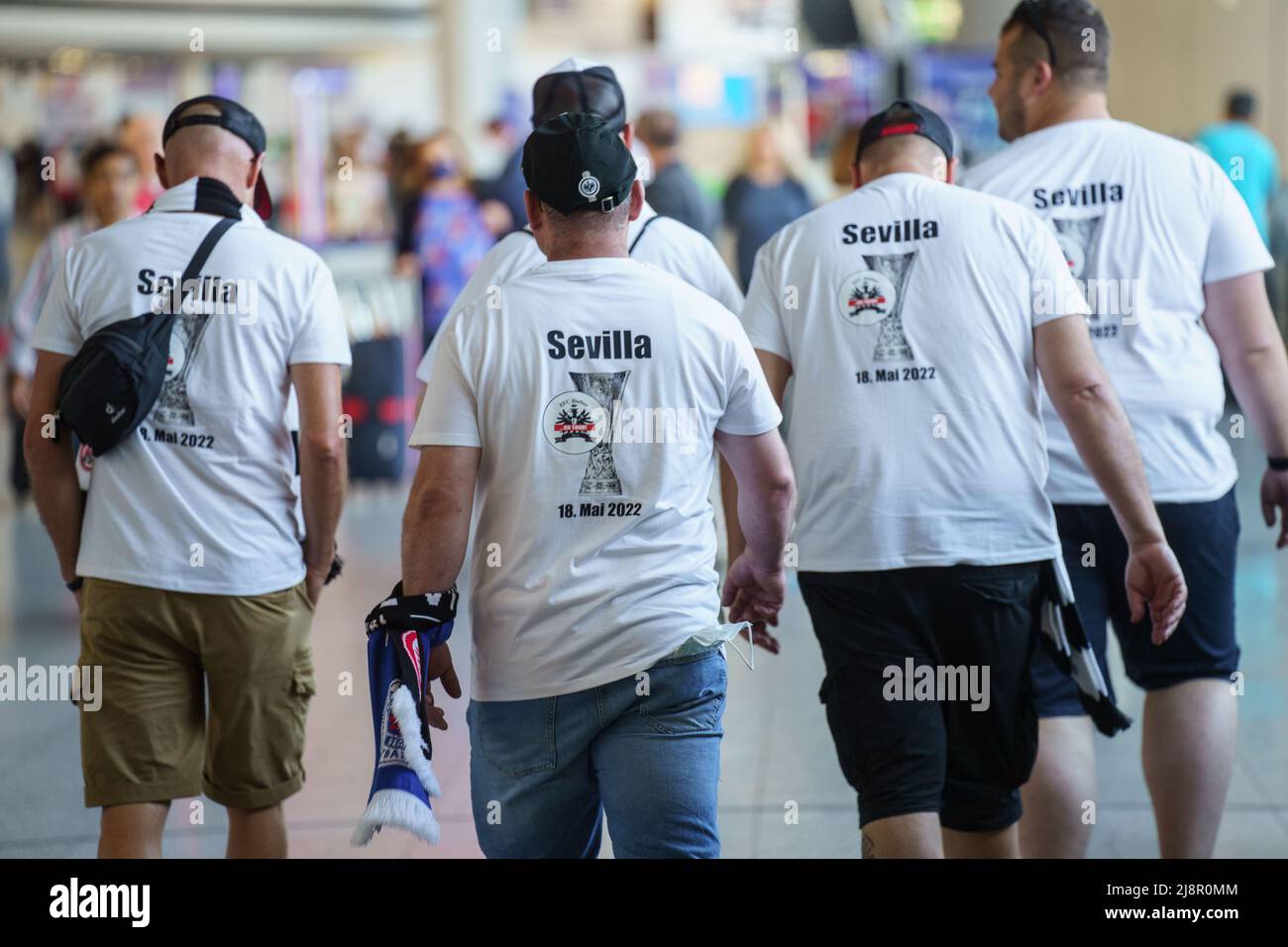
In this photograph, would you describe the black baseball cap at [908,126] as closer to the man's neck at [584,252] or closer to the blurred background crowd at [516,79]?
the man's neck at [584,252]

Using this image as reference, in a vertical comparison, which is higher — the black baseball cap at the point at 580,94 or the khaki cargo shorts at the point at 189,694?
the black baseball cap at the point at 580,94

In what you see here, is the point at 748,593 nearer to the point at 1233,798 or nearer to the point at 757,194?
the point at 1233,798

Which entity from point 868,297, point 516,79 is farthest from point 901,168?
point 516,79

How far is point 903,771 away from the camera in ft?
9.32

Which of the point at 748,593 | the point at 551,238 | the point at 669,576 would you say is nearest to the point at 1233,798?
the point at 748,593

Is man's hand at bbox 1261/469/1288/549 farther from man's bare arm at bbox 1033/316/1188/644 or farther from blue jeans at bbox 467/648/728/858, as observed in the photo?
blue jeans at bbox 467/648/728/858

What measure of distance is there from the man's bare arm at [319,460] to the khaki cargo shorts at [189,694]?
11cm

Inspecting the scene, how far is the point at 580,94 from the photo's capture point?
3.26m

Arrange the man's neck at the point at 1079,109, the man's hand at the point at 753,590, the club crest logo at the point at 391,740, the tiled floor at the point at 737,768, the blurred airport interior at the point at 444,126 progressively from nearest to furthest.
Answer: the club crest logo at the point at 391,740
the man's hand at the point at 753,590
the man's neck at the point at 1079,109
the tiled floor at the point at 737,768
the blurred airport interior at the point at 444,126

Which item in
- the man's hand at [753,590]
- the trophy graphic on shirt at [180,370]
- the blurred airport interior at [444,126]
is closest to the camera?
the man's hand at [753,590]

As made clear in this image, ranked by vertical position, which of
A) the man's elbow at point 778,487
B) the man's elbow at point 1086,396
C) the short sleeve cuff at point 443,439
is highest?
the man's elbow at point 1086,396

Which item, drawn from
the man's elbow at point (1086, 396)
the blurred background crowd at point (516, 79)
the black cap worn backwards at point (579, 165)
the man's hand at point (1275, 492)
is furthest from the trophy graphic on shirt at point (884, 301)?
the blurred background crowd at point (516, 79)

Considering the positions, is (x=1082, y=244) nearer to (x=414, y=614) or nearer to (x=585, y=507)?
(x=585, y=507)

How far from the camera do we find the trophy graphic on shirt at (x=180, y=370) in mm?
2979
